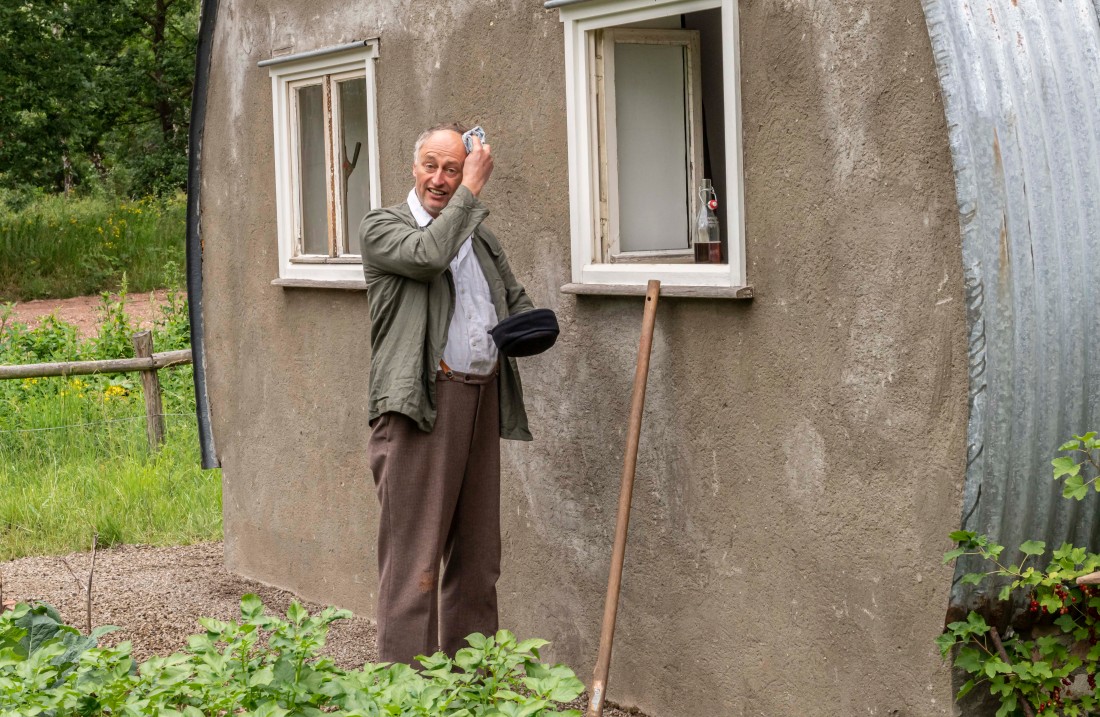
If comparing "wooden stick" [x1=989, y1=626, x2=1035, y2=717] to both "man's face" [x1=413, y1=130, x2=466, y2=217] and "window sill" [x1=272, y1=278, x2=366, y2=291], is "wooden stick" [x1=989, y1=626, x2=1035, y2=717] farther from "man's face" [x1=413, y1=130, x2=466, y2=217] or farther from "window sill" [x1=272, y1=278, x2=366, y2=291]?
"window sill" [x1=272, y1=278, x2=366, y2=291]

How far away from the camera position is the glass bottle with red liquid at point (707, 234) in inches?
184

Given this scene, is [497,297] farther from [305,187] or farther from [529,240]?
[305,187]

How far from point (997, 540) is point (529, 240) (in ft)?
7.39

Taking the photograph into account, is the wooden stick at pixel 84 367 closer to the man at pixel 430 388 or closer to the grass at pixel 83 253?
the man at pixel 430 388

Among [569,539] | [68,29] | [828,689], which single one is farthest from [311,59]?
[68,29]

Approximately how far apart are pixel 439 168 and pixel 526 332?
2.06 ft

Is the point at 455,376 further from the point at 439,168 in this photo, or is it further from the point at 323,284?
the point at 323,284

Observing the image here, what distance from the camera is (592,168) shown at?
486 centimetres

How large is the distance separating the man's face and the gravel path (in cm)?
211

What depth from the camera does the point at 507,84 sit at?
5.27m

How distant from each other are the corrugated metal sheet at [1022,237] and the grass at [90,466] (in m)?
6.17

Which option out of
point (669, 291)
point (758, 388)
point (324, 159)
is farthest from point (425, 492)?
point (324, 159)

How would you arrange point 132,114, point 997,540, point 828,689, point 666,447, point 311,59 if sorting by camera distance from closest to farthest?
point 997,540, point 828,689, point 666,447, point 311,59, point 132,114

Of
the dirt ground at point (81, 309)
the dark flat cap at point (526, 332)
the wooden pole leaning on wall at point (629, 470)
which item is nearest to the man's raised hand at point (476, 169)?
the dark flat cap at point (526, 332)
